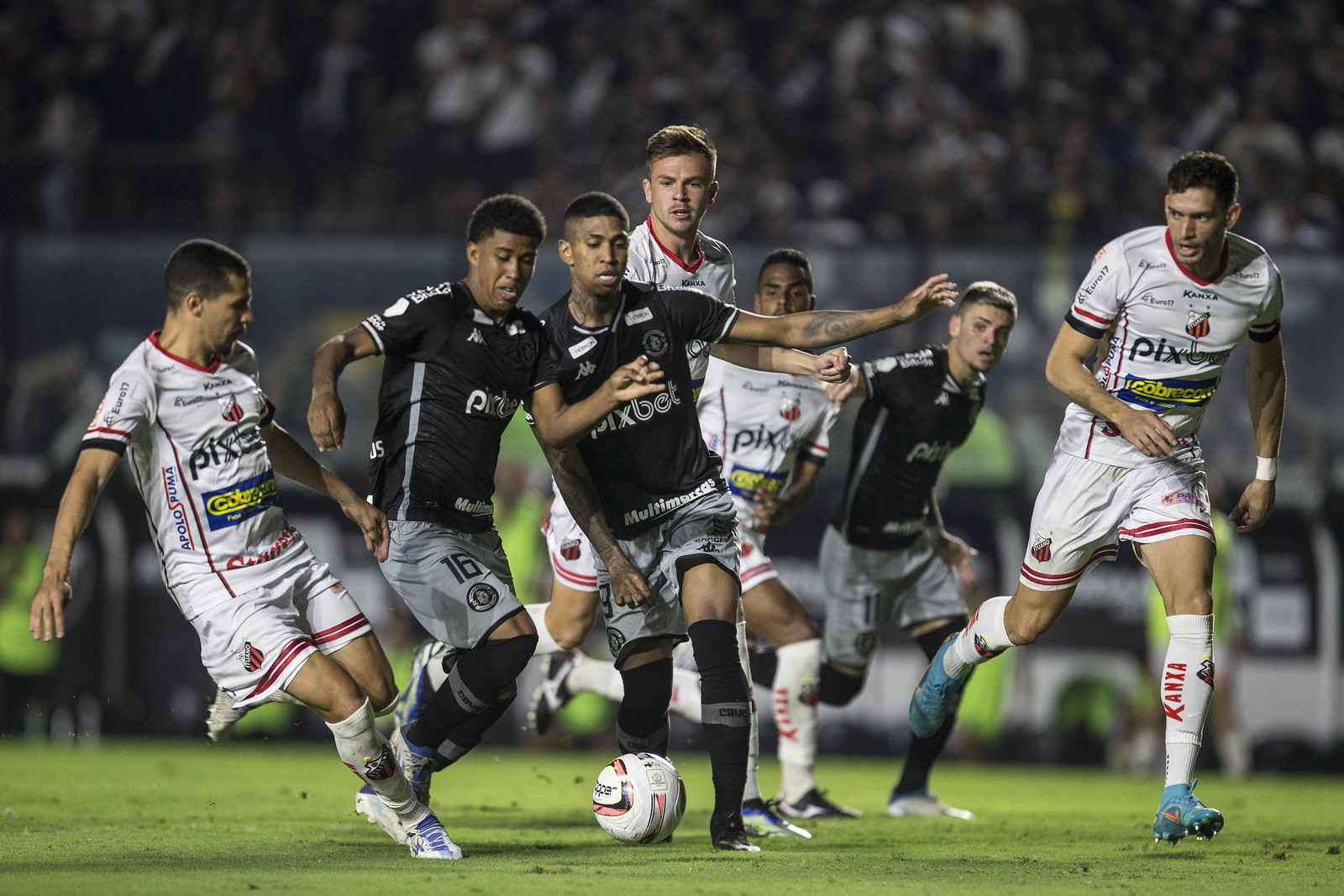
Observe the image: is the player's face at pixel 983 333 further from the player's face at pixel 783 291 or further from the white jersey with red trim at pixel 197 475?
the white jersey with red trim at pixel 197 475

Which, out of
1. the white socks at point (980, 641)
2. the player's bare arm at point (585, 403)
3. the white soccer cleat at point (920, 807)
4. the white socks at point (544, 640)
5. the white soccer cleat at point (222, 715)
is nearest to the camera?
the player's bare arm at point (585, 403)

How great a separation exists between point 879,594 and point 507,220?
3.18 metres

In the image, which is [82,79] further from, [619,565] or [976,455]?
[619,565]

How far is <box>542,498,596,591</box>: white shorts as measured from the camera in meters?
6.75

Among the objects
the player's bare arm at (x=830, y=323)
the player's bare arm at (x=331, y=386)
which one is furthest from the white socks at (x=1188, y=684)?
the player's bare arm at (x=331, y=386)

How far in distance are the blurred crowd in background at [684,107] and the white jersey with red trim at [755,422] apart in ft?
18.4

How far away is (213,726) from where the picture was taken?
591cm

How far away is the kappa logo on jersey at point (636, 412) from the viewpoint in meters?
5.78

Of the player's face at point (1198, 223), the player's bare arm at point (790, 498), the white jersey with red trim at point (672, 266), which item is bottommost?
the player's bare arm at point (790, 498)

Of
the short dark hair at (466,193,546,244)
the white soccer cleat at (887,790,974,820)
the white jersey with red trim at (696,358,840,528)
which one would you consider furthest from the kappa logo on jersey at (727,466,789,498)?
the short dark hair at (466,193,546,244)

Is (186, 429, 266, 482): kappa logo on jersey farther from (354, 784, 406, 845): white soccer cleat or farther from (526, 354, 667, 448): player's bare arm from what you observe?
(354, 784, 406, 845): white soccer cleat

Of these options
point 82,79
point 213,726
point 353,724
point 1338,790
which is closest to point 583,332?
point 353,724

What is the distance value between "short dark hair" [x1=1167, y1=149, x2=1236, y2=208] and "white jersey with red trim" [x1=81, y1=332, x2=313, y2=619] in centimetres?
377

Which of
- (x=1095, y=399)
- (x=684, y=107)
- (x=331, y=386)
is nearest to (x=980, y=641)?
(x=1095, y=399)
